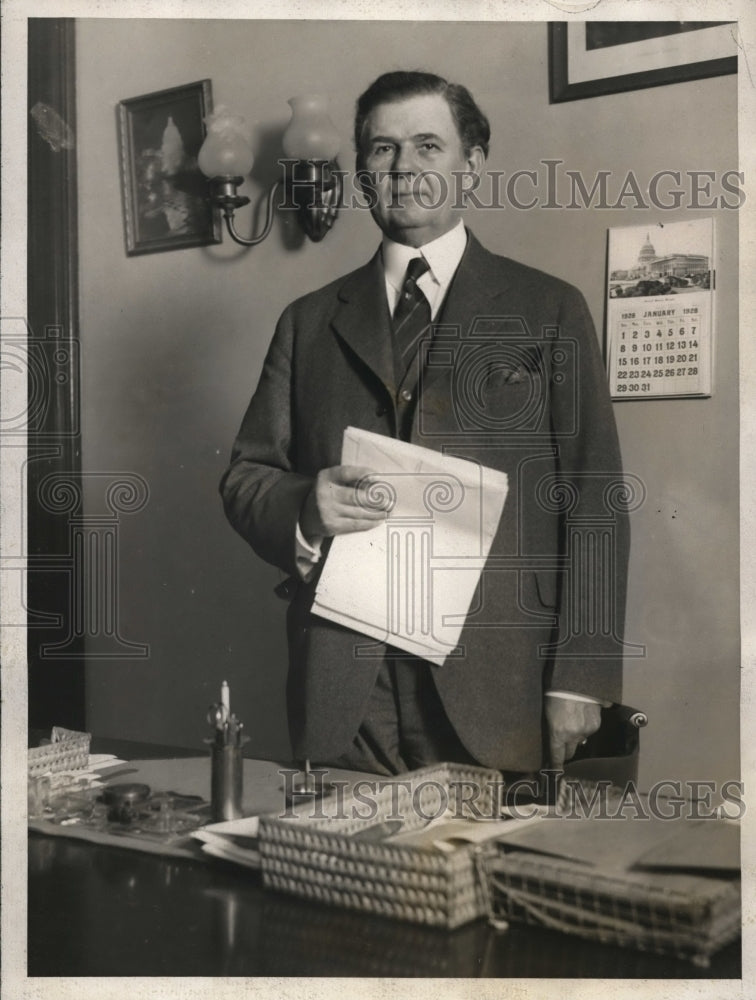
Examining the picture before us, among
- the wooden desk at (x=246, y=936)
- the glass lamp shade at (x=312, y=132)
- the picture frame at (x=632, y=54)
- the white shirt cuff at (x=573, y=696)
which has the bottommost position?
the wooden desk at (x=246, y=936)

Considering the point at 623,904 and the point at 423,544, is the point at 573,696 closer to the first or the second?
the point at 423,544

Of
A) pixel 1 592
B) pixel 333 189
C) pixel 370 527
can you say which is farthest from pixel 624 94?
pixel 1 592

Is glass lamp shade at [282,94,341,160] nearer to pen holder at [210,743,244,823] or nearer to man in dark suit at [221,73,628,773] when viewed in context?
man in dark suit at [221,73,628,773]

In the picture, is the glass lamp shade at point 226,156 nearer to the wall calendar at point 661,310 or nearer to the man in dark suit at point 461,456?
the man in dark suit at point 461,456

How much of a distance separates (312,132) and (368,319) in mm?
314

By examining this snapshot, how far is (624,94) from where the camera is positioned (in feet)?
4.64

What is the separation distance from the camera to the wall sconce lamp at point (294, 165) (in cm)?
152

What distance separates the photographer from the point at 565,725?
4.47 feet

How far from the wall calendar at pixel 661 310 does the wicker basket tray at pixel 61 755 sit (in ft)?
3.01

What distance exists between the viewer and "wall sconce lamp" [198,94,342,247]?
4.98ft

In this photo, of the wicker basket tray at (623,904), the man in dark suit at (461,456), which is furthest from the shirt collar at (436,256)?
the wicker basket tray at (623,904)

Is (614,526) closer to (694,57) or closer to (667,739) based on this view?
(667,739)

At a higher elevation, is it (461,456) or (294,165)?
(294,165)

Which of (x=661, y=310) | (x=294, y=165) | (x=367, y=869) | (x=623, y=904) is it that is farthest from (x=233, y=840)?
(x=294, y=165)
